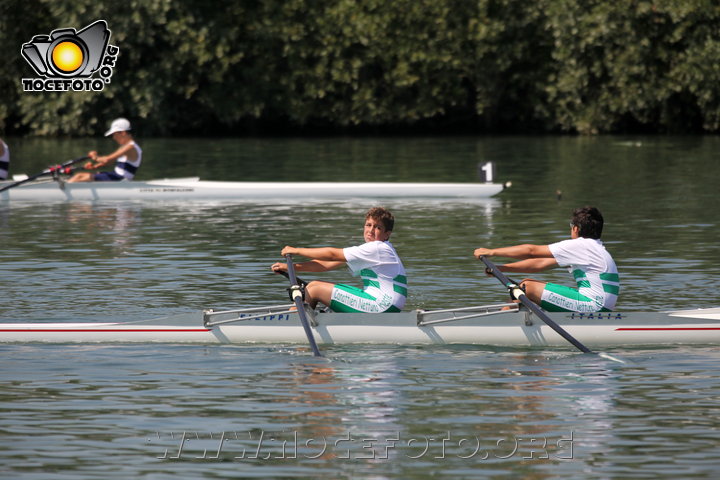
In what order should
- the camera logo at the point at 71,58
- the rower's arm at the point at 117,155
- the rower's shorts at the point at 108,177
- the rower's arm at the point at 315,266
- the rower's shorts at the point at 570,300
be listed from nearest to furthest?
the rower's shorts at the point at 570,300, the rower's arm at the point at 315,266, the rower's arm at the point at 117,155, the rower's shorts at the point at 108,177, the camera logo at the point at 71,58

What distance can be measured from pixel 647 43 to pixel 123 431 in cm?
4851

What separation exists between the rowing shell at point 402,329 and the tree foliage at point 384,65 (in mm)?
43208

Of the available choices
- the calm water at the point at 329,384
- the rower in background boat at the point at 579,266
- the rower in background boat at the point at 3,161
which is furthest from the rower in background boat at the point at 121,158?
the rower in background boat at the point at 579,266

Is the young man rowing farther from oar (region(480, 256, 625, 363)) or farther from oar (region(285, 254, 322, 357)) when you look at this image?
oar (region(480, 256, 625, 363))

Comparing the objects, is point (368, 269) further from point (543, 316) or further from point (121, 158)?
point (121, 158)

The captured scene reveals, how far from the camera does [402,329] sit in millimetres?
14250

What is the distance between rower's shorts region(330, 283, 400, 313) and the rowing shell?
0.16 meters

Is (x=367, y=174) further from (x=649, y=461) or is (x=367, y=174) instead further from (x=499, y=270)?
(x=649, y=461)

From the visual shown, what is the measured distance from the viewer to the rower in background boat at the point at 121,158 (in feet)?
95.4

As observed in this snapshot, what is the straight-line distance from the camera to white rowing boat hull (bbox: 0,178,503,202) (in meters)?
30.5

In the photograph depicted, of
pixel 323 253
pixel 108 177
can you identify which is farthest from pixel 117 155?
pixel 323 253

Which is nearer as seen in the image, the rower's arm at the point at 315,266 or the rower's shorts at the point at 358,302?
→ the rower's shorts at the point at 358,302

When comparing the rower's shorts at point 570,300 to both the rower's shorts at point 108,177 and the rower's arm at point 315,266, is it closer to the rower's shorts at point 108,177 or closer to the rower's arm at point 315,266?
the rower's arm at point 315,266

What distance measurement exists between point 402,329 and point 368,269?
0.71 metres
